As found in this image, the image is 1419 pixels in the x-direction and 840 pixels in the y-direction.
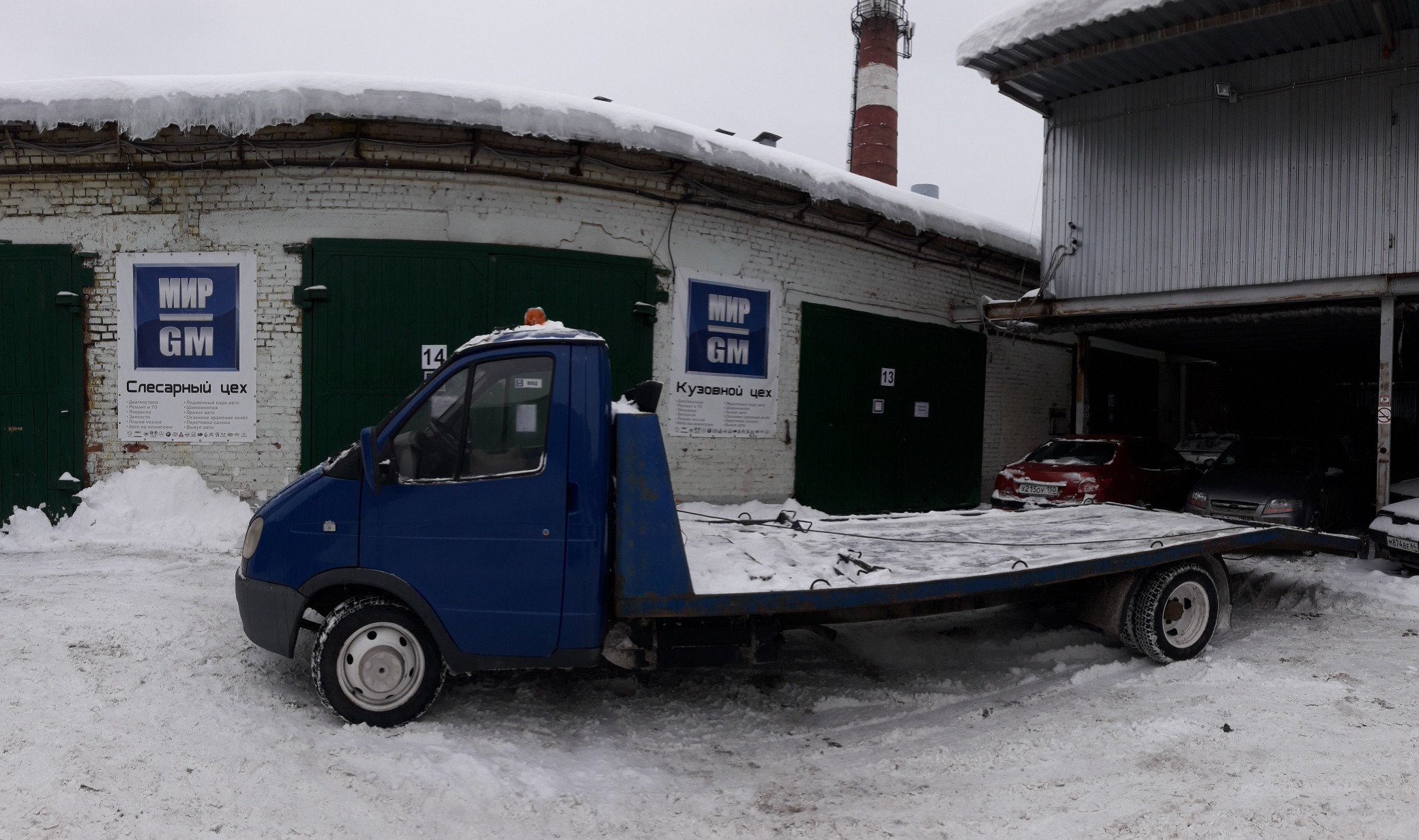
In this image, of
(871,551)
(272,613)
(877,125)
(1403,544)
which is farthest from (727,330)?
(877,125)

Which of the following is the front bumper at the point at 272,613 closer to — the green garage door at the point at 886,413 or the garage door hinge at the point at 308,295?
the garage door hinge at the point at 308,295

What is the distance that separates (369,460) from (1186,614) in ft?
17.2

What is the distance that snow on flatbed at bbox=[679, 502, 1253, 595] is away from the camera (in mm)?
4770

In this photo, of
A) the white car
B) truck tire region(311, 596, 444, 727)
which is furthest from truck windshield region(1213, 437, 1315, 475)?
truck tire region(311, 596, 444, 727)

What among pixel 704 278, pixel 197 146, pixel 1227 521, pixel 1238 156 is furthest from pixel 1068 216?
pixel 197 146

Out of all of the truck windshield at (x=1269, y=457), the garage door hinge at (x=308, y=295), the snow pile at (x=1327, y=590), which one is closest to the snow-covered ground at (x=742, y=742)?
the snow pile at (x=1327, y=590)

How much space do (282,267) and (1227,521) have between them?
9.46 meters

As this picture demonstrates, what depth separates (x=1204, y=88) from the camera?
11.4 m

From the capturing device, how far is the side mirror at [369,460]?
430cm

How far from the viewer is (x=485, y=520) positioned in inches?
169

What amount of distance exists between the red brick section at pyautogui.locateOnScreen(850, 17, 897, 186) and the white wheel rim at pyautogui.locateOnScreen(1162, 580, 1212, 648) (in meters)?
20.0

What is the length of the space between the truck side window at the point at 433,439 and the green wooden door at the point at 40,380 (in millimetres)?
7455

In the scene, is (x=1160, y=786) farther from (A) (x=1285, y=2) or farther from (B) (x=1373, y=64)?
(B) (x=1373, y=64)

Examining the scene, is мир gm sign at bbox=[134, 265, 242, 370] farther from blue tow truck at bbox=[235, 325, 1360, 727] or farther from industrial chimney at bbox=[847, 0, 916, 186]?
industrial chimney at bbox=[847, 0, 916, 186]
